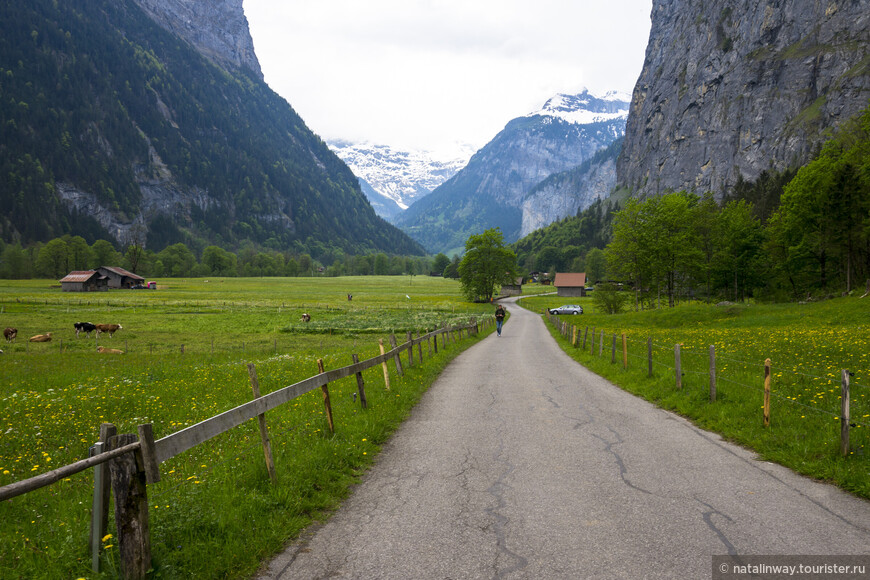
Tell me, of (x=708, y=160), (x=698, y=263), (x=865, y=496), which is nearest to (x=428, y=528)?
(x=865, y=496)

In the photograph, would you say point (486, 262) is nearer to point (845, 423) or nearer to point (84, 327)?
point (84, 327)

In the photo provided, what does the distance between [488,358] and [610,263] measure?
43465 mm

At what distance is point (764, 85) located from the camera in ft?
495

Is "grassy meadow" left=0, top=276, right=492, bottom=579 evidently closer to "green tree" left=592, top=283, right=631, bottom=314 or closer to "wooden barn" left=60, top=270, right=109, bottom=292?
"green tree" left=592, top=283, right=631, bottom=314

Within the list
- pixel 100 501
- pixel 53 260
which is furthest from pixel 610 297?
pixel 53 260

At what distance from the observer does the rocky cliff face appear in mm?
121938

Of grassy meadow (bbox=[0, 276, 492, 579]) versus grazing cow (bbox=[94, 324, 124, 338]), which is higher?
grazing cow (bbox=[94, 324, 124, 338])

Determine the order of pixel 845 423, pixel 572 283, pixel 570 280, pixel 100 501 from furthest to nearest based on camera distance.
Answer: pixel 570 280 → pixel 572 283 → pixel 845 423 → pixel 100 501

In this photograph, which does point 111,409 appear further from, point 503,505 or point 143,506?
point 503,505

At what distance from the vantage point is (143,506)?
14.6 feet

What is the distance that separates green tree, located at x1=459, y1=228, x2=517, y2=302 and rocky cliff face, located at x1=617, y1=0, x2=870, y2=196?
73.7m

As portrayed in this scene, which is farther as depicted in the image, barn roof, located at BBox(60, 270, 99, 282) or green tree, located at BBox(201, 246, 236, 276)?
green tree, located at BBox(201, 246, 236, 276)

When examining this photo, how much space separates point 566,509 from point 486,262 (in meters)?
86.4

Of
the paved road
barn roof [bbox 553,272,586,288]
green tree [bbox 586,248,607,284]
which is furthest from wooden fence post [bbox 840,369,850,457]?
green tree [bbox 586,248,607,284]
